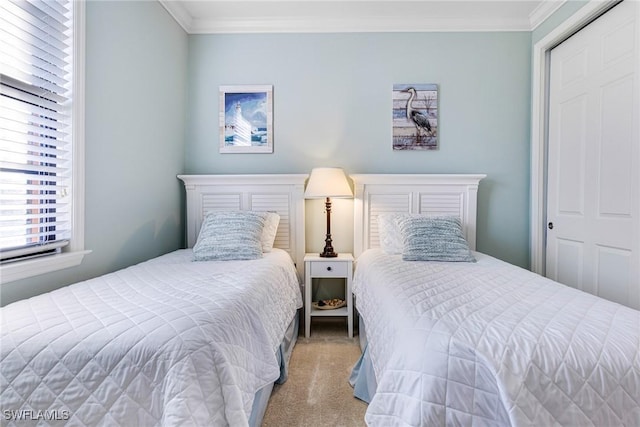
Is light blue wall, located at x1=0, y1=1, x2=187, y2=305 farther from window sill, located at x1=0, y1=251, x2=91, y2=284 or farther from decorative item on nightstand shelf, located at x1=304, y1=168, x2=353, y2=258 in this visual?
decorative item on nightstand shelf, located at x1=304, y1=168, x2=353, y2=258

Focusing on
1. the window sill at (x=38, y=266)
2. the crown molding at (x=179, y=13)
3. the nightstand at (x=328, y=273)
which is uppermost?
the crown molding at (x=179, y=13)

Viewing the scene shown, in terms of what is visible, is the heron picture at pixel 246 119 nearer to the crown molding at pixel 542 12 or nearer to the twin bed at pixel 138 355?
the twin bed at pixel 138 355

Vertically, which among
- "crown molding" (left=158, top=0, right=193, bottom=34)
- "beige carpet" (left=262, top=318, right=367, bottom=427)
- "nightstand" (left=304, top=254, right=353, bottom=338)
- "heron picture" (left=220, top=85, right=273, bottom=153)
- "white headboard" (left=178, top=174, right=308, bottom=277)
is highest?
"crown molding" (left=158, top=0, right=193, bottom=34)

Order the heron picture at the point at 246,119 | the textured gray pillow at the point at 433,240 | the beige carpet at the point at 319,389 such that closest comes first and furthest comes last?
the beige carpet at the point at 319,389, the textured gray pillow at the point at 433,240, the heron picture at the point at 246,119

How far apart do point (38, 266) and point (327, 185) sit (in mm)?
1711

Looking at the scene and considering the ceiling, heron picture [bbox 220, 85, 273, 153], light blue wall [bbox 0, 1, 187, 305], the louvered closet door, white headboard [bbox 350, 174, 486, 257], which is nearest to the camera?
light blue wall [bbox 0, 1, 187, 305]

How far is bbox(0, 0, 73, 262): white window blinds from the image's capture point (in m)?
1.29

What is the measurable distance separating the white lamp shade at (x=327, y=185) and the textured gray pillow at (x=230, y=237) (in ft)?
1.46

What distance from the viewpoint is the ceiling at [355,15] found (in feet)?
8.02

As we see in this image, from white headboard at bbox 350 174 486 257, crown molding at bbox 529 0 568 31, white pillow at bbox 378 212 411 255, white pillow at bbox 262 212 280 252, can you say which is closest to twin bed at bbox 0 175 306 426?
white pillow at bbox 262 212 280 252

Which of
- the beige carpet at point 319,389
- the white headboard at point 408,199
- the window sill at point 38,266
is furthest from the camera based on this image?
the white headboard at point 408,199

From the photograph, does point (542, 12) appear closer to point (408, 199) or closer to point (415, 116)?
point (415, 116)

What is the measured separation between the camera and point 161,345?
0.88m

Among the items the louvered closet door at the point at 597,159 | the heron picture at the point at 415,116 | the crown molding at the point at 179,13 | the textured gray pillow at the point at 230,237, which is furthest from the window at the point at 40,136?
the louvered closet door at the point at 597,159
